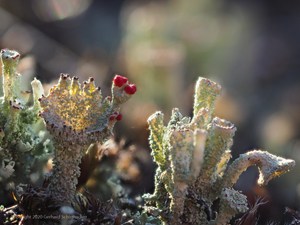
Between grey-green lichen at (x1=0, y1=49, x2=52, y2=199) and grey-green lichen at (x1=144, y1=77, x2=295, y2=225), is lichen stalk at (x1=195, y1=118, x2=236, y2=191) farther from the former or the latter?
grey-green lichen at (x1=0, y1=49, x2=52, y2=199)

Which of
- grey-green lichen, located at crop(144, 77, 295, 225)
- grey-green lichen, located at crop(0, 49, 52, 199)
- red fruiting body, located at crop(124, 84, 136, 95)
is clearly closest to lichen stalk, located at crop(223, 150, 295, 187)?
grey-green lichen, located at crop(144, 77, 295, 225)

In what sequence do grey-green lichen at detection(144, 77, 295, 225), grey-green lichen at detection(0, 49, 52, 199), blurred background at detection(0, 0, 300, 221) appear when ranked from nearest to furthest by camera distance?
1. grey-green lichen at detection(144, 77, 295, 225)
2. grey-green lichen at detection(0, 49, 52, 199)
3. blurred background at detection(0, 0, 300, 221)

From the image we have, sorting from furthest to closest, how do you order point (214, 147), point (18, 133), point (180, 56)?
point (180, 56) < point (18, 133) < point (214, 147)

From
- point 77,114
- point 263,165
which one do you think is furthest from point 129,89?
point 263,165

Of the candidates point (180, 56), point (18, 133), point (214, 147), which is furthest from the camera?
point (180, 56)

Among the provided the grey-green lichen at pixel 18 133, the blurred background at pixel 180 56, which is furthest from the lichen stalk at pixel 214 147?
the grey-green lichen at pixel 18 133

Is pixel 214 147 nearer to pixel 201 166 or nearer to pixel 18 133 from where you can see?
pixel 201 166


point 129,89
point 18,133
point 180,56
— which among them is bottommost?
point 18,133

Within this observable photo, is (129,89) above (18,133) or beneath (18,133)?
above

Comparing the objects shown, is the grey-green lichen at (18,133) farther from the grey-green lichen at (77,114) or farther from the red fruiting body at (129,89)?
the red fruiting body at (129,89)
